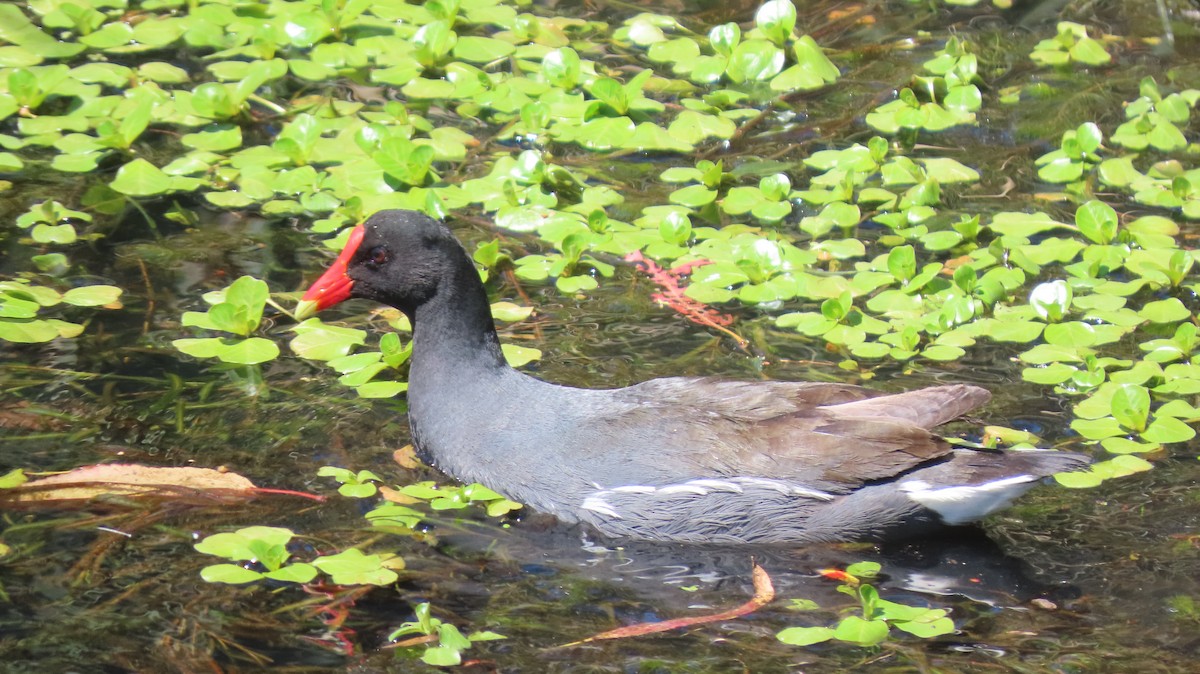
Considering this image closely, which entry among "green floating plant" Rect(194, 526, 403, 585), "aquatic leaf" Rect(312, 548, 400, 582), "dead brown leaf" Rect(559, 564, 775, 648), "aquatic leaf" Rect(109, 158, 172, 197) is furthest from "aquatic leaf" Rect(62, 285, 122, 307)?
"dead brown leaf" Rect(559, 564, 775, 648)

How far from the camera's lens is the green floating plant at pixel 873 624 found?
145 inches

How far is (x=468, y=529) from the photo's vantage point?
4250 millimetres

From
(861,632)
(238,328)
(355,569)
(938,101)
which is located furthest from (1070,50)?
(355,569)

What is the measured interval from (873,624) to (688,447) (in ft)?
2.68

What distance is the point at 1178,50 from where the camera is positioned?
757 cm

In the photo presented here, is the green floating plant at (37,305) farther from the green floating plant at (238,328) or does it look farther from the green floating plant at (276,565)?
the green floating plant at (276,565)

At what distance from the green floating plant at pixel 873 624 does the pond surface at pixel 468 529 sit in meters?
0.03

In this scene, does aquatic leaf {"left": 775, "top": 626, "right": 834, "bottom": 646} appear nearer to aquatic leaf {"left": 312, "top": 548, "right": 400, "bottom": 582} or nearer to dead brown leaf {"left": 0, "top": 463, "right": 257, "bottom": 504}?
aquatic leaf {"left": 312, "top": 548, "right": 400, "bottom": 582}

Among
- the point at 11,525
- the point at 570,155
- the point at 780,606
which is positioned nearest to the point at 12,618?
the point at 11,525

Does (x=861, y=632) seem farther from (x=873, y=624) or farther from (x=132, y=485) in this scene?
(x=132, y=485)

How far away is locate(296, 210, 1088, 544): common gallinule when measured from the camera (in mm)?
4180

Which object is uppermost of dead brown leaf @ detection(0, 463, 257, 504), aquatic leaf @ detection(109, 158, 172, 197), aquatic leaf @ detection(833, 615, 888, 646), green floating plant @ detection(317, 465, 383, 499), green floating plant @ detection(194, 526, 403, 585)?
aquatic leaf @ detection(833, 615, 888, 646)

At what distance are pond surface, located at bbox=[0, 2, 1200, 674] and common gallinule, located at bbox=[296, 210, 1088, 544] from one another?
103 mm

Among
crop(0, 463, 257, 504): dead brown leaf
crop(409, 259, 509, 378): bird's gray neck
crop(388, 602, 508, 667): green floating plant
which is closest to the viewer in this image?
crop(388, 602, 508, 667): green floating plant
